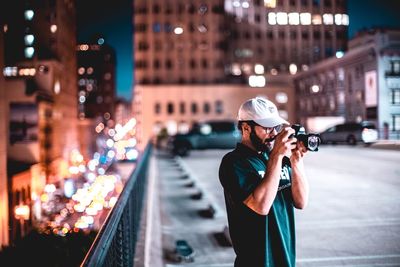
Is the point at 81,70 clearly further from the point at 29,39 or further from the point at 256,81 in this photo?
the point at 256,81

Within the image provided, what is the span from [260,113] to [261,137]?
16 cm

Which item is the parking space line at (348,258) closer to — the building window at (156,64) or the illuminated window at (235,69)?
the building window at (156,64)

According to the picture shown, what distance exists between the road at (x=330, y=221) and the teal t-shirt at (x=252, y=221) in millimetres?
4067

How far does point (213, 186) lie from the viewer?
Result: 51.4 feet

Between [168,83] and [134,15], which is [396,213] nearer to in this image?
[168,83]

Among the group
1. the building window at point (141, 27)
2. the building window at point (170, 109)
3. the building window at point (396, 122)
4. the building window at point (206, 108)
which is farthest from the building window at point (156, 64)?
the building window at point (396, 122)

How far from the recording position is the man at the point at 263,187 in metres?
2.83

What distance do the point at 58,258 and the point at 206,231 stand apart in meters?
2.86

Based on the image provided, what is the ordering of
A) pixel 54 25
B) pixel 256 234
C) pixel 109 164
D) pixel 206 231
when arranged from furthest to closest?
1. pixel 54 25
2. pixel 109 164
3. pixel 206 231
4. pixel 256 234

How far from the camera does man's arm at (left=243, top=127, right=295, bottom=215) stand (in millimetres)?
2758

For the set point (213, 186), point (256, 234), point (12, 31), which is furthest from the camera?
point (12, 31)

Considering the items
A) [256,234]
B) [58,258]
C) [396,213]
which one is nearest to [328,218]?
[396,213]

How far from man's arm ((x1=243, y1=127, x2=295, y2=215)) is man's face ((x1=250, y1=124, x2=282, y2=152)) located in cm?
21

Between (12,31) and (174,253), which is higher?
(12,31)
